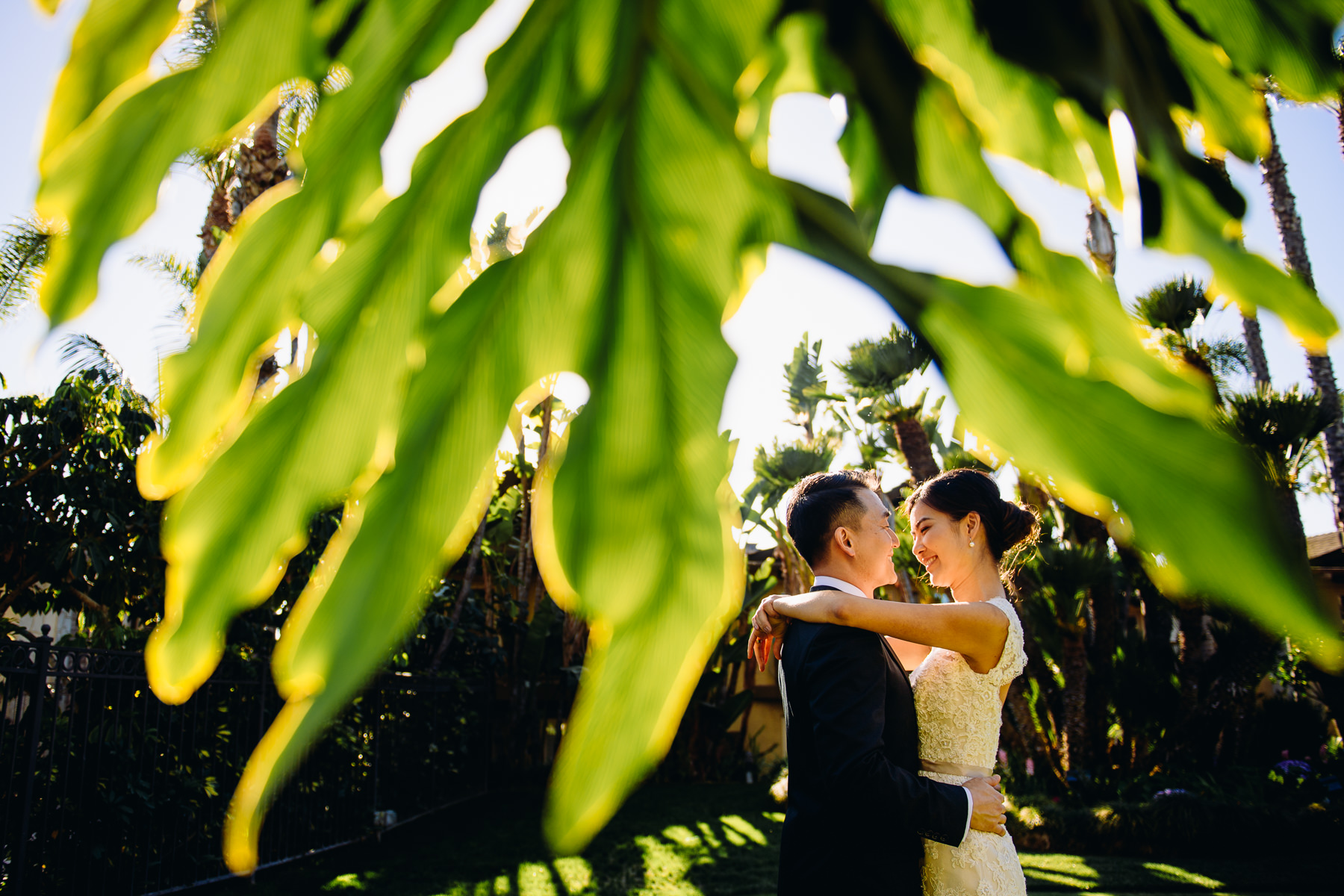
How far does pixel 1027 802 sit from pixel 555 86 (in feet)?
25.8

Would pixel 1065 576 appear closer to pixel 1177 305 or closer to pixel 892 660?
pixel 1177 305

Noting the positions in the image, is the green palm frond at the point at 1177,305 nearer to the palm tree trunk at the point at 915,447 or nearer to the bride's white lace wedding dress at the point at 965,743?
the palm tree trunk at the point at 915,447

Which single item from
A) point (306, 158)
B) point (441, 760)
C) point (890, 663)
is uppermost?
point (306, 158)

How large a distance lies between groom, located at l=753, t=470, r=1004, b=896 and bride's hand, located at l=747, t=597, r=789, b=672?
0.06 feet

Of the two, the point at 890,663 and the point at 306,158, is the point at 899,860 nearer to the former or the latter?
the point at 890,663

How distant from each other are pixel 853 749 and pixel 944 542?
64 centimetres

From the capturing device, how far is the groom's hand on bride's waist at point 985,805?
1.79 m

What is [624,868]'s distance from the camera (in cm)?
572

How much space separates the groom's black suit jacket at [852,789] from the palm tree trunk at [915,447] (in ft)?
17.8

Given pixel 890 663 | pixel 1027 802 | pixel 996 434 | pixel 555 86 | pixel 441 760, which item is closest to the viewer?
pixel 996 434

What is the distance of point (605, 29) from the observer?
391mm

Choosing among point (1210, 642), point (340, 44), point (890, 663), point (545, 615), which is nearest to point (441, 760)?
point (545, 615)

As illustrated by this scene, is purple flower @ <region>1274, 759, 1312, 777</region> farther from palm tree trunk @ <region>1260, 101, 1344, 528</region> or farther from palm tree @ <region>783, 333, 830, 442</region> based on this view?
palm tree @ <region>783, 333, 830, 442</region>

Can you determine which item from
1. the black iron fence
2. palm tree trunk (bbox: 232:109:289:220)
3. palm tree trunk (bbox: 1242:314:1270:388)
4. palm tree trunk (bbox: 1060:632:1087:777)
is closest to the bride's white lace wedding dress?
palm tree trunk (bbox: 232:109:289:220)
